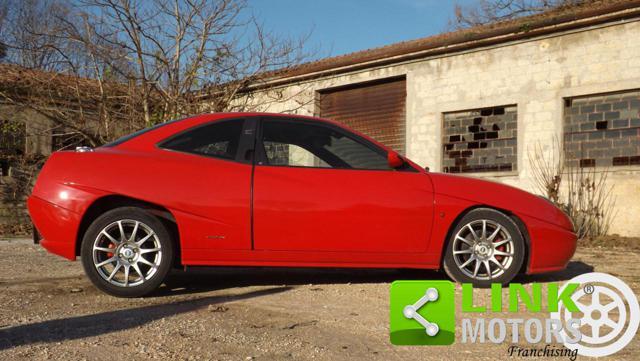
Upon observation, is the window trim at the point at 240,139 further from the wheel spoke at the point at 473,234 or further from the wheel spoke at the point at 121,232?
the wheel spoke at the point at 473,234

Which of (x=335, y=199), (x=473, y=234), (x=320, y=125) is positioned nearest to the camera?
(x=335, y=199)

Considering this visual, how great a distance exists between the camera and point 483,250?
4.95m

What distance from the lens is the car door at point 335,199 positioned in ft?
15.3

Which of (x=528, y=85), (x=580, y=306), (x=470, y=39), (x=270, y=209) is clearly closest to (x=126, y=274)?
(x=270, y=209)

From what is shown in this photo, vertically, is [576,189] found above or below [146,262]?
above

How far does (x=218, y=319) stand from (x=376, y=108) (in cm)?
1128

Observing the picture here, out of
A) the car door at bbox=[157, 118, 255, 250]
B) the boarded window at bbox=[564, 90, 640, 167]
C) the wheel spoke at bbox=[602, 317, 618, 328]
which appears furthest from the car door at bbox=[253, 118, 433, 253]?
the boarded window at bbox=[564, 90, 640, 167]

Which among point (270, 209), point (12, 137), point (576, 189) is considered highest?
point (12, 137)

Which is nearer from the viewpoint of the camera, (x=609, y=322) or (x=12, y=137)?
(x=609, y=322)

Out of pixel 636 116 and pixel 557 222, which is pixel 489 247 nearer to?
pixel 557 222

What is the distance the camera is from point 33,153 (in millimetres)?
14656

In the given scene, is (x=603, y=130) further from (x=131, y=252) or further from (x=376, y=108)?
(x=131, y=252)

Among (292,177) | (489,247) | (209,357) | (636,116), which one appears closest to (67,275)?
(292,177)

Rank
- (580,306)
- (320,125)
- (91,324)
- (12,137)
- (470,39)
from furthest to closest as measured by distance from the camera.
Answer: (12,137) < (470,39) < (320,125) < (580,306) < (91,324)
